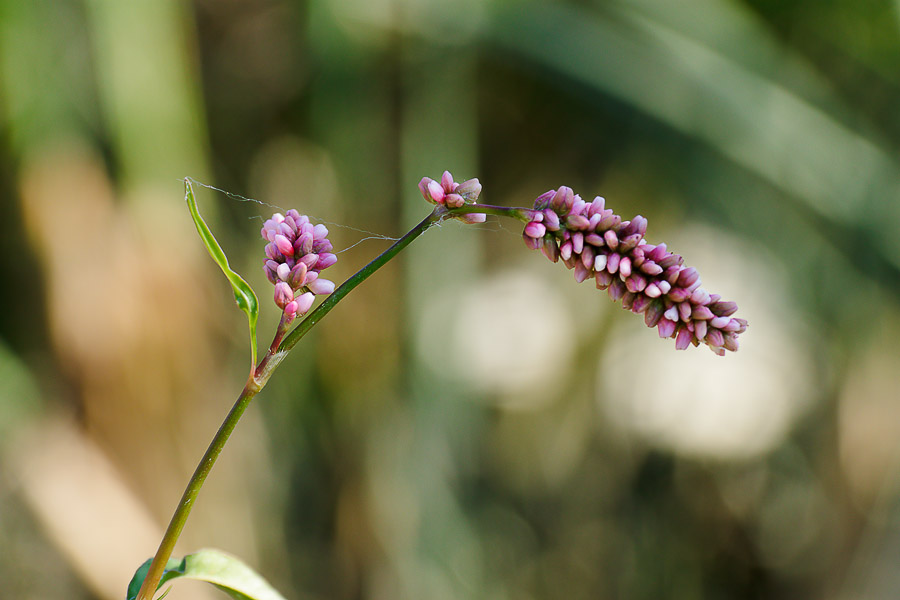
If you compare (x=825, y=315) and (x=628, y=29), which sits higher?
(x=628, y=29)

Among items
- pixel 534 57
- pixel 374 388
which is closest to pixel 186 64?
pixel 534 57

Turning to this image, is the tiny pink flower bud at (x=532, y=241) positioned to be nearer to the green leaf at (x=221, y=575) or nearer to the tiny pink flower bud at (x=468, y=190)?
the tiny pink flower bud at (x=468, y=190)

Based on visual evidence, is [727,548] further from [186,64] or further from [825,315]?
[186,64]

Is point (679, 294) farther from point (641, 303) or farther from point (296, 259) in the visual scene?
point (296, 259)

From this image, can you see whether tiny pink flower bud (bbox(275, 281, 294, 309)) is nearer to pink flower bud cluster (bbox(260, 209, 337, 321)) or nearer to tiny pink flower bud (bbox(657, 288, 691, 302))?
pink flower bud cluster (bbox(260, 209, 337, 321))

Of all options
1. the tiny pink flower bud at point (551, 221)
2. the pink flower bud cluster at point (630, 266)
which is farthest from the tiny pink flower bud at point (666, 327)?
the tiny pink flower bud at point (551, 221)

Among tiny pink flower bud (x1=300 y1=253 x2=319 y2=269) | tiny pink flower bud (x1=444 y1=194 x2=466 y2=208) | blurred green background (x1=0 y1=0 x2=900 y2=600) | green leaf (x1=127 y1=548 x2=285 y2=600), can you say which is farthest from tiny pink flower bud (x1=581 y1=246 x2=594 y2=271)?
blurred green background (x1=0 y1=0 x2=900 y2=600)
